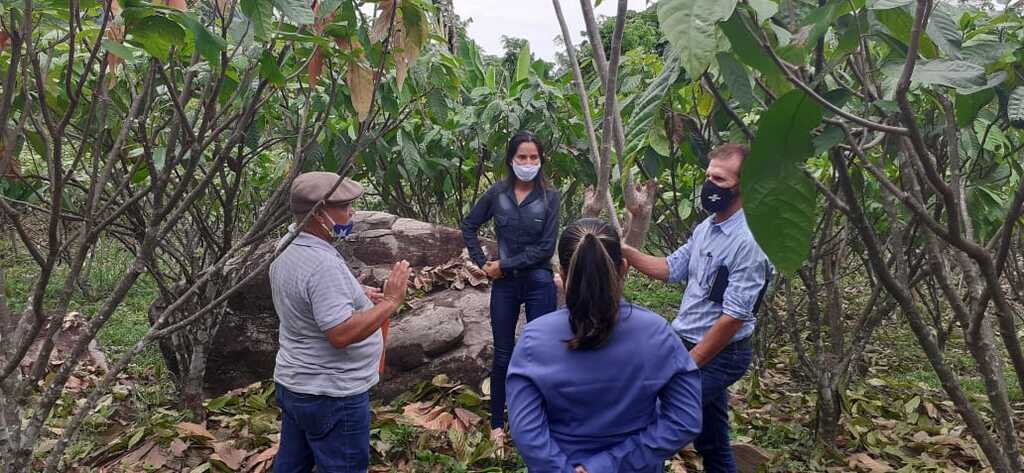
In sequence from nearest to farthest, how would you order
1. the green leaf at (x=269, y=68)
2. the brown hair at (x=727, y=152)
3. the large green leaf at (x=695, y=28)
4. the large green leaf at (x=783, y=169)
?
the large green leaf at (x=695, y=28) < the large green leaf at (x=783, y=169) < the green leaf at (x=269, y=68) < the brown hair at (x=727, y=152)

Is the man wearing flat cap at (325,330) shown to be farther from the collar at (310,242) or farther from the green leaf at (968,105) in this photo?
the green leaf at (968,105)

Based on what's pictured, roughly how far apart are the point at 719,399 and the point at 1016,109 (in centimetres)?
202

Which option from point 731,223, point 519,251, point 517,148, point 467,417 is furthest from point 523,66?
point 731,223

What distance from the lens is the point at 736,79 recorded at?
919 millimetres

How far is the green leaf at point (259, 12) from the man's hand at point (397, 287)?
52.5 inches

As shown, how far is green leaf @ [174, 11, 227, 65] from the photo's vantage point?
1342 millimetres

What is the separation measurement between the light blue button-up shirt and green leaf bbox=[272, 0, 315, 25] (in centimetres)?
175

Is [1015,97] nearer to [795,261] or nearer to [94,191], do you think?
[795,261]

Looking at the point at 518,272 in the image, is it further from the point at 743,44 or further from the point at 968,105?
the point at 743,44

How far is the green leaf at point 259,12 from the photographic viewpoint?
1318 mm

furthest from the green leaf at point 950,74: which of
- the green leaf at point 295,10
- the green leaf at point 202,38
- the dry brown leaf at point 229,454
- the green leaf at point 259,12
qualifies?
the dry brown leaf at point 229,454

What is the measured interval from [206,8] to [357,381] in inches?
50.9

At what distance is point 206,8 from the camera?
2512 mm

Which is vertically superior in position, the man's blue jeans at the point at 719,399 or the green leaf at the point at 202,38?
the green leaf at the point at 202,38
